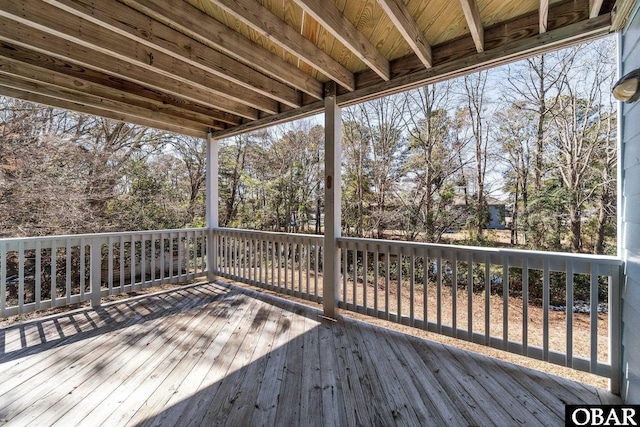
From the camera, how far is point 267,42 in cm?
228

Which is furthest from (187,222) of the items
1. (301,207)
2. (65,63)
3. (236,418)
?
(236,418)

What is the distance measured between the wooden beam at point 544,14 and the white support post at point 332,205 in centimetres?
176

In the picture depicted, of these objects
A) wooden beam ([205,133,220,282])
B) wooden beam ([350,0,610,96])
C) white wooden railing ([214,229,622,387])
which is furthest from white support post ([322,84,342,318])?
wooden beam ([205,133,220,282])

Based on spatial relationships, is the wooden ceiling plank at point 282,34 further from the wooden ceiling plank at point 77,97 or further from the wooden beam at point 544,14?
the wooden ceiling plank at point 77,97

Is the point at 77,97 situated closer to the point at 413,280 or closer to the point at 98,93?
the point at 98,93

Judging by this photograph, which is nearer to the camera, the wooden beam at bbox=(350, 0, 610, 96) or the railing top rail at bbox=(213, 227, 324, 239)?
the wooden beam at bbox=(350, 0, 610, 96)

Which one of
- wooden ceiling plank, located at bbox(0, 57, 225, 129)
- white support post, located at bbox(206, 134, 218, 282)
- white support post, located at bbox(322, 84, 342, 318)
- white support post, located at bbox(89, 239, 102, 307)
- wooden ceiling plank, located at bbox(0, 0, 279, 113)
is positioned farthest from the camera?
white support post, located at bbox(206, 134, 218, 282)

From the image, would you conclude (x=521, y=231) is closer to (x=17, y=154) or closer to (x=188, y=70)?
(x=188, y=70)

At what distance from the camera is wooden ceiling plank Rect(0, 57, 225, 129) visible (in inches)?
94.5

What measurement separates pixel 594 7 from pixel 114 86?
4012mm

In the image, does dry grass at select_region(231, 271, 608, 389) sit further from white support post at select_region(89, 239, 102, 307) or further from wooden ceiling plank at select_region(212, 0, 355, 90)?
wooden ceiling plank at select_region(212, 0, 355, 90)

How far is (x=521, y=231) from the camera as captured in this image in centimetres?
490

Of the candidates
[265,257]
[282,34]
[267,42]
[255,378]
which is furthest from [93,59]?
[255,378]

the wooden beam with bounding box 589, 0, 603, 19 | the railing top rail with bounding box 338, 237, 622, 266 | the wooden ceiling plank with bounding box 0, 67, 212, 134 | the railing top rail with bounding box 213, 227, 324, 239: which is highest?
the wooden beam with bounding box 589, 0, 603, 19
